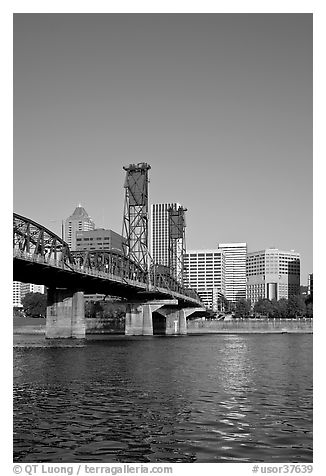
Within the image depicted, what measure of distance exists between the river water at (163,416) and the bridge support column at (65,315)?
64.8 m

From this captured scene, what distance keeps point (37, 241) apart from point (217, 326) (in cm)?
10770

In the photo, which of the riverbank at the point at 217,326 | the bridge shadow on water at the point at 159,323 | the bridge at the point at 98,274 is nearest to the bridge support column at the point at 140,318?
the bridge at the point at 98,274

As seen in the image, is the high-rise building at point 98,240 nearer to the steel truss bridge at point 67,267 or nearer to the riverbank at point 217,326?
the riverbank at point 217,326

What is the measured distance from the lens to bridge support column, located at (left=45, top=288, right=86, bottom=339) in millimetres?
109688

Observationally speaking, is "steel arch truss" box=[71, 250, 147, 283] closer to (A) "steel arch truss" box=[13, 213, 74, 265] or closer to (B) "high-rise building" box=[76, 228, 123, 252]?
(A) "steel arch truss" box=[13, 213, 74, 265]

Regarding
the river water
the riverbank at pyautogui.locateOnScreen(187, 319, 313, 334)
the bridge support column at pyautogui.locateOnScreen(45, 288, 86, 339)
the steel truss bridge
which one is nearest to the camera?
the river water

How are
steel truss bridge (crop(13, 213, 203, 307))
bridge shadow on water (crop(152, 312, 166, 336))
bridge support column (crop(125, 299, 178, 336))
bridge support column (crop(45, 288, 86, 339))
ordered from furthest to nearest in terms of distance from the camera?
bridge shadow on water (crop(152, 312, 166, 336)) → bridge support column (crop(125, 299, 178, 336)) → bridge support column (crop(45, 288, 86, 339)) → steel truss bridge (crop(13, 213, 203, 307))

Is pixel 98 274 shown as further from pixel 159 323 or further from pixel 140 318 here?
pixel 159 323

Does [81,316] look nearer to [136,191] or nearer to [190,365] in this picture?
[136,191]

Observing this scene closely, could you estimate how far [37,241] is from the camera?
304 ft

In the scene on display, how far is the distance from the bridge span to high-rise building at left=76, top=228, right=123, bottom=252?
992 inches

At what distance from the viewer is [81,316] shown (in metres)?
111

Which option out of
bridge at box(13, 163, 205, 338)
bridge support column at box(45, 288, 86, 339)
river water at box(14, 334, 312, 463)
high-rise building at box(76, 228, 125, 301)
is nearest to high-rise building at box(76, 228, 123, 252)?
high-rise building at box(76, 228, 125, 301)
